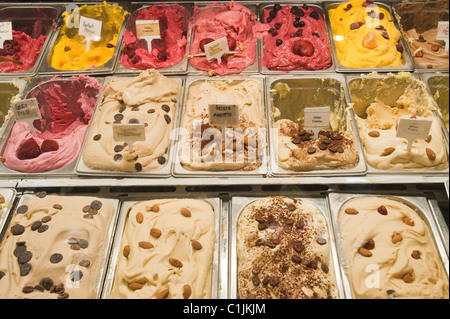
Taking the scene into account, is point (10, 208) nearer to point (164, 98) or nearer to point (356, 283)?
point (164, 98)

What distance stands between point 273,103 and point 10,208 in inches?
70.6

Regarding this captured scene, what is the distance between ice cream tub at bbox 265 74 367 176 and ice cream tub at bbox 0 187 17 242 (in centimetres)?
150

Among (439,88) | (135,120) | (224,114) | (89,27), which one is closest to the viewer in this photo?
(224,114)

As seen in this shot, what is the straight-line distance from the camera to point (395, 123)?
9.09ft

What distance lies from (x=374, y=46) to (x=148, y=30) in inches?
65.9

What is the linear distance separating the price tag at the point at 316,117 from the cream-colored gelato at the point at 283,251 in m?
0.45

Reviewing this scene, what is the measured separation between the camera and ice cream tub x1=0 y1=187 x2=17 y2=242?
231 cm

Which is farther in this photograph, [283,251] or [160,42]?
[160,42]

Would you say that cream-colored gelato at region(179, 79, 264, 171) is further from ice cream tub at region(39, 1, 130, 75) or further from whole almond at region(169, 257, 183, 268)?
ice cream tub at region(39, 1, 130, 75)

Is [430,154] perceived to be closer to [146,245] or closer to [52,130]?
[146,245]

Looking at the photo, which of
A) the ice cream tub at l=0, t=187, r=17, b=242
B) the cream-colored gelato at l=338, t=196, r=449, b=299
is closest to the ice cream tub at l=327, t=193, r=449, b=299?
the cream-colored gelato at l=338, t=196, r=449, b=299

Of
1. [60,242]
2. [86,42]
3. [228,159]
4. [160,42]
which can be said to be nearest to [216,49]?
[160,42]

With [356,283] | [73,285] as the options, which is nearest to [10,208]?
[73,285]
